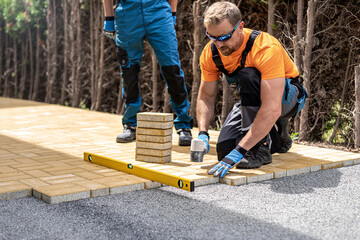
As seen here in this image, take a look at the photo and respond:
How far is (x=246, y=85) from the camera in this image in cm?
308

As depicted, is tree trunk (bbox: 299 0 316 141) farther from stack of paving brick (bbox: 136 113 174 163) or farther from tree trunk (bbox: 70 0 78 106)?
tree trunk (bbox: 70 0 78 106)

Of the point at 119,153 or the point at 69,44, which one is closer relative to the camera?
the point at 119,153

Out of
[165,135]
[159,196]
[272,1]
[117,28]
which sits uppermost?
[272,1]

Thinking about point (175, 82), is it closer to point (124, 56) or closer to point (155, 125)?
point (124, 56)

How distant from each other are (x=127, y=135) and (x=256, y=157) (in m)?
1.48

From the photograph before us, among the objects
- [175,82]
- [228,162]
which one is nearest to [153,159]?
[228,162]

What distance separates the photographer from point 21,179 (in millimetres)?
2836

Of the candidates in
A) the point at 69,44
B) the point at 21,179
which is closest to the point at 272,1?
the point at 21,179

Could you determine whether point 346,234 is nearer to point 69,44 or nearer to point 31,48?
point 69,44

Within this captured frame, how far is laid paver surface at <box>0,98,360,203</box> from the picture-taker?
2648 mm

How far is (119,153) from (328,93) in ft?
6.79

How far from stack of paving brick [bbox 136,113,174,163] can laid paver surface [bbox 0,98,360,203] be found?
0.08 meters

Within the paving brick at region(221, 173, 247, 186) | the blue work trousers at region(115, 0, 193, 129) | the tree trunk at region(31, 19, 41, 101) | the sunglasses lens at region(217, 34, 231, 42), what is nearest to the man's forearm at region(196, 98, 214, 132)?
the paving brick at region(221, 173, 247, 186)

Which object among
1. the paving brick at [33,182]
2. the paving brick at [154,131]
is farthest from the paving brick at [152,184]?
the paving brick at [33,182]
